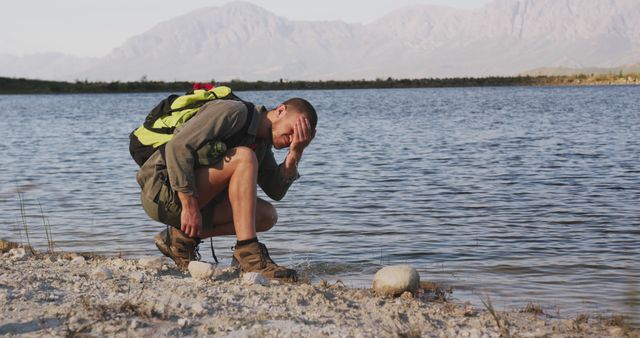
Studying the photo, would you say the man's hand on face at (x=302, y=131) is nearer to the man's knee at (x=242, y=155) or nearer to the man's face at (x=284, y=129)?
the man's face at (x=284, y=129)

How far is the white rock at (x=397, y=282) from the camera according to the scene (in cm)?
643

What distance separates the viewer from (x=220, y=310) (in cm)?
529

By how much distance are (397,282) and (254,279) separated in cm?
100

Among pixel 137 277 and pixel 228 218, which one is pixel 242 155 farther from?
pixel 137 277

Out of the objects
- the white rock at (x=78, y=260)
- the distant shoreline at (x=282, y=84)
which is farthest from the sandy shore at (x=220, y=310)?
the distant shoreline at (x=282, y=84)

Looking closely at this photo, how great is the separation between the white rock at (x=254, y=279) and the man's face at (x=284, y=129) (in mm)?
890

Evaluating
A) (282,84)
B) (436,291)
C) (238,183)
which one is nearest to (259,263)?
(238,183)

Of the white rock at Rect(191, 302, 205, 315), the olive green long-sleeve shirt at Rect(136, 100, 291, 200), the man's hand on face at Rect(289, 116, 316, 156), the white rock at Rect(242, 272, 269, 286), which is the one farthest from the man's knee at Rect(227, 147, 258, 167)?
the white rock at Rect(191, 302, 205, 315)

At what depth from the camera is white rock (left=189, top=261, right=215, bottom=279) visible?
6.45m

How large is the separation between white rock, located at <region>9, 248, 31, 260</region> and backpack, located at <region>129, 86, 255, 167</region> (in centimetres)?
166

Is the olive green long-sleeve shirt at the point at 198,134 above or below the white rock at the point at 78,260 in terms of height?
above

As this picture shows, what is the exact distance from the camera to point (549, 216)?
11.0 metres

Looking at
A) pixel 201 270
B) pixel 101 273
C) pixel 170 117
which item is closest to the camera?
pixel 170 117

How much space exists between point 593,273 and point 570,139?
54.3 feet
